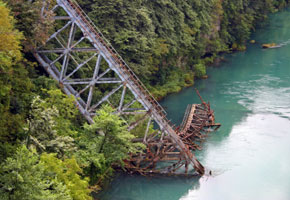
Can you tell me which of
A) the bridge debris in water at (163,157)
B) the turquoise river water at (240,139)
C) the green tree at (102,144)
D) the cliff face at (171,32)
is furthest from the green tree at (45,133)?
the cliff face at (171,32)

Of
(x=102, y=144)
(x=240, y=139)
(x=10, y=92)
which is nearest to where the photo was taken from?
(x=10, y=92)

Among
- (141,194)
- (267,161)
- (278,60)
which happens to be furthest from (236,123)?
(278,60)

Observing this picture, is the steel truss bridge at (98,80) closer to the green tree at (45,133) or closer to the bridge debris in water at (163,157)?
the bridge debris in water at (163,157)

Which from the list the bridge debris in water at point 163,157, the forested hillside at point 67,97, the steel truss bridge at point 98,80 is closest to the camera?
the forested hillside at point 67,97

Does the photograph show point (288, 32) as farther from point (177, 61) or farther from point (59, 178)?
point (59, 178)

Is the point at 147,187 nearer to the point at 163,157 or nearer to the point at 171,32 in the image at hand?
the point at 163,157

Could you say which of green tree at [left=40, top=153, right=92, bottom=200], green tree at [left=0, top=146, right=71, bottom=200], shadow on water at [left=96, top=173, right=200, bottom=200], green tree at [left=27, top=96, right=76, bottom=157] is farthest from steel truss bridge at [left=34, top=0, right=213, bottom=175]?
green tree at [left=0, top=146, right=71, bottom=200]

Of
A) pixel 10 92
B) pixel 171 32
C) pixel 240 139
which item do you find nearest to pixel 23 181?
pixel 10 92
